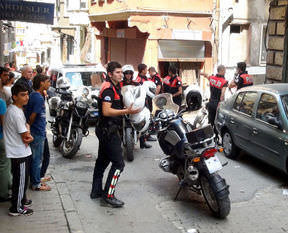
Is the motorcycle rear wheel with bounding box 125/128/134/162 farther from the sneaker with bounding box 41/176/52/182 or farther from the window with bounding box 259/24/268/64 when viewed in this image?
the window with bounding box 259/24/268/64

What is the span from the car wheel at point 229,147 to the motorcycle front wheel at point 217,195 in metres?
3.05

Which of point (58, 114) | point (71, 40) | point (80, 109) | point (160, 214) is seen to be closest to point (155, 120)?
point (160, 214)

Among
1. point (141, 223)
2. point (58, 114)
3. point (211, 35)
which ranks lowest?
point (141, 223)

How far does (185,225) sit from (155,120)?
168cm

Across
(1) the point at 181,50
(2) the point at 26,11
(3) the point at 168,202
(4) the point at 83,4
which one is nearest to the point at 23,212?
(3) the point at 168,202

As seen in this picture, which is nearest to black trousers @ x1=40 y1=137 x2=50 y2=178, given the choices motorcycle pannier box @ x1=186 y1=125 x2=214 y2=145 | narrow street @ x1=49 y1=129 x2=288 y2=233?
narrow street @ x1=49 y1=129 x2=288 y2=233

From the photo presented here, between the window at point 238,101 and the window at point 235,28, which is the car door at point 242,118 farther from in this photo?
the window at point 235,28

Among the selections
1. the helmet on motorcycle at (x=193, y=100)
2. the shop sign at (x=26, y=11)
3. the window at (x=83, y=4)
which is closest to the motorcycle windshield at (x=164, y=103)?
the helmet on motorcycle at (x=193, y=100)

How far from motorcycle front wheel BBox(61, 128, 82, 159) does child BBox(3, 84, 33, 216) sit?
3.29m

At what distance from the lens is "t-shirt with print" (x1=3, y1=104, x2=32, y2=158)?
5.11 meters

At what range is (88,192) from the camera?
6629 mm

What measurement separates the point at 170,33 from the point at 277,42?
228 inches

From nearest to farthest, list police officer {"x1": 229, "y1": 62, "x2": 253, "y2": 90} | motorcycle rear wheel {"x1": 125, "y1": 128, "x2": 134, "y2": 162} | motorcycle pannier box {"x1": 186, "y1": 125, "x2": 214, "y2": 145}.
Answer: motorcycle pannier box {"x1": 186, "y1": 125, "x2": 214, "y2": 145}, motorcycle rear wheel {"x1": 125, "y1": 128, "x2": 134, "y2": 162}, police officer {"x1": 229, "y1": 62, "x2": 253, "y2": 90}

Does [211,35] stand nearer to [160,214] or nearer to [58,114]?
[58,114]
